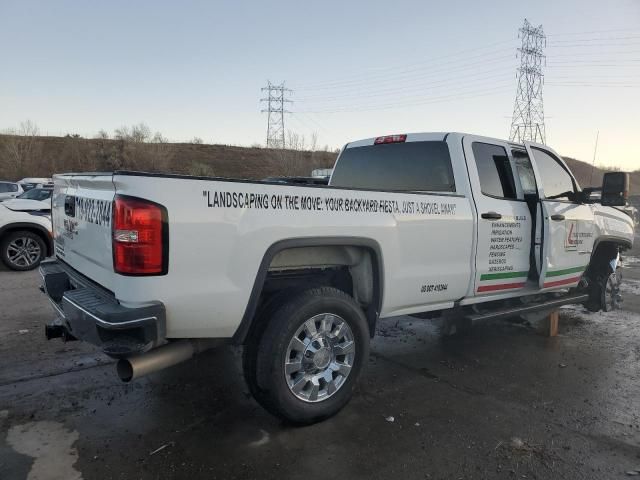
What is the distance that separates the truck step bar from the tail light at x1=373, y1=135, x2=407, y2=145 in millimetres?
1808

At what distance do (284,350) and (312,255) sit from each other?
705 millimetres

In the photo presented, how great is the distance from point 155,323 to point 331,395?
143 centimetres

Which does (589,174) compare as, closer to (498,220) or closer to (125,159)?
(125,159)

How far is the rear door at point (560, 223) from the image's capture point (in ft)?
16.0

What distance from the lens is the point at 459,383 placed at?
422 cm

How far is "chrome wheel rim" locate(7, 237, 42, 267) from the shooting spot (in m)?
8.94

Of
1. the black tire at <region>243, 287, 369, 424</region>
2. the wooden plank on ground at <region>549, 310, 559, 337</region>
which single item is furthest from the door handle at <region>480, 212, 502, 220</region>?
the wooden plank on ground at <region>549, 310, 559, 337</region>

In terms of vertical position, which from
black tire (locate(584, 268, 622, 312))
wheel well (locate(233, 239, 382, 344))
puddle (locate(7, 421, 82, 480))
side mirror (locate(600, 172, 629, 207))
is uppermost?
side mirror (locate(600, 172, 629, 207))

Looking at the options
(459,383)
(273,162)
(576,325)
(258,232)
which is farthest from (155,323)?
(273,162)

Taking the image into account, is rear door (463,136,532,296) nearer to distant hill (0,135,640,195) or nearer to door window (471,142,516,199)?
door window (471,142,516,199)

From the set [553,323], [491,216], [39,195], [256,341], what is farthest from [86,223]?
[39,195]

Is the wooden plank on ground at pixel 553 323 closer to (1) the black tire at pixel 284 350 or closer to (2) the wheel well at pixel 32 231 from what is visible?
(1) the black tire at pixel 284 350

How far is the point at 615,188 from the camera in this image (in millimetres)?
4988

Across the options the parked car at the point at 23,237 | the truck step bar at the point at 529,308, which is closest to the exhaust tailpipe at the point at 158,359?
the truck step bar at the point at 529,308
